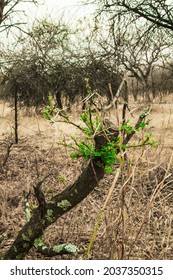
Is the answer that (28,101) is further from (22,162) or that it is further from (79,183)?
(79,183)

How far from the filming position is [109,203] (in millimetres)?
1339

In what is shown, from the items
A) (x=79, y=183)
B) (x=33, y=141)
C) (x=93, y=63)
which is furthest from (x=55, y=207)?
(x=93, y=63)

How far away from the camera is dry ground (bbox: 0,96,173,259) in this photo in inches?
51.8

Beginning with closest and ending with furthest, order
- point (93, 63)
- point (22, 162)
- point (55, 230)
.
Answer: point (55, 230)
point (22, 162)
point (93, 63)

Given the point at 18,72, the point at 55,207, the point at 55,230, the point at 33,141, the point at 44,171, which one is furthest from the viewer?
the point at 18,72

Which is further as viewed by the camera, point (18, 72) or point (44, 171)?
point (18, 72)

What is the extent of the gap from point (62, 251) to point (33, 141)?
5.85 m

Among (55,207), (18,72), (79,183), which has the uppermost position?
(18,72)

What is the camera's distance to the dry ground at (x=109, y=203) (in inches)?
51.8

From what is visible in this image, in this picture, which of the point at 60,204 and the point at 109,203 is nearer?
the point at 109,203
